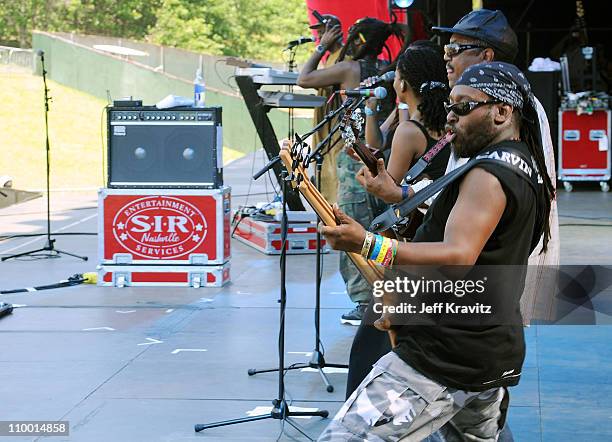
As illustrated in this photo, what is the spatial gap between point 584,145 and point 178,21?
29181 mm

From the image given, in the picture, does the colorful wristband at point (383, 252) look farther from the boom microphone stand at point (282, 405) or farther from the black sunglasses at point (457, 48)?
the boom microphone stand at point (282, 405)

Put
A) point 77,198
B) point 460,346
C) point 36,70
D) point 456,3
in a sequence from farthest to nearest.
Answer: point 36,70
point 77,198
point 456,3
point 460,346

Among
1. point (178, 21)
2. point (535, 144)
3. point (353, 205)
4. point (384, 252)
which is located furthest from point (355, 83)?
point (178, 21)

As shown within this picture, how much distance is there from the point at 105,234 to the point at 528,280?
19.7ft

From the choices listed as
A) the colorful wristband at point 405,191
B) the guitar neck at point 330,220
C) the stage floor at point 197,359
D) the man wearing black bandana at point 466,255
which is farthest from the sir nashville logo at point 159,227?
the man wearing black bandana at point 466,255

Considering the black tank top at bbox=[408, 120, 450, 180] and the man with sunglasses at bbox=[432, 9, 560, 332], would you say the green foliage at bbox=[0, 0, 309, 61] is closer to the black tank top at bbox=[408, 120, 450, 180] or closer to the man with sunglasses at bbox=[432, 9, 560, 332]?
the black tank top at bbox=[408, 120, 450, 180]

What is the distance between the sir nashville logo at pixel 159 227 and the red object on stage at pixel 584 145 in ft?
28.2

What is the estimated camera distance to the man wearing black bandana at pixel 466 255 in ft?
9.82

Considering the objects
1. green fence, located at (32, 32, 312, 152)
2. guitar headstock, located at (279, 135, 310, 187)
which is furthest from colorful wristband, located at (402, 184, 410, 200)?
green fence, located at (32, 32, 312, 152)

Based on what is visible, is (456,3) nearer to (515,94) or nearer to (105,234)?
(105,234)

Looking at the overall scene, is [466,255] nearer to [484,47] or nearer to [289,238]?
[484,47]

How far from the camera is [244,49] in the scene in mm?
44688

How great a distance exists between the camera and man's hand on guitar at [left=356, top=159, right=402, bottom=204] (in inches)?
140

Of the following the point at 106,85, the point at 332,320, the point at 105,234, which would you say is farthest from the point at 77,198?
the point at 106,85
